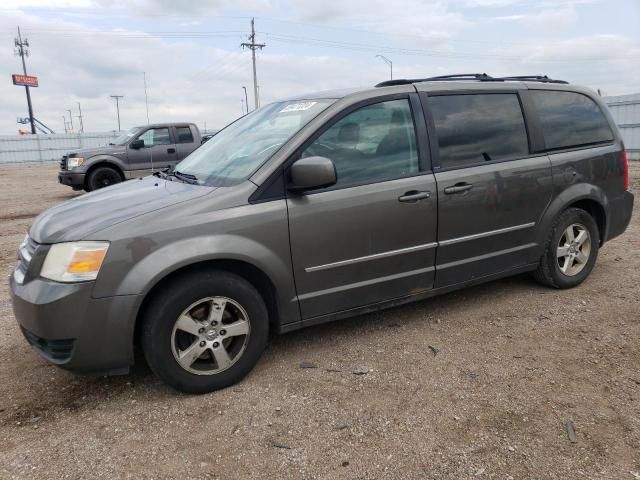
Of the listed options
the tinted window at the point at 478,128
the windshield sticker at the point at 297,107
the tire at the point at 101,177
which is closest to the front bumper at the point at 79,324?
the windshield sticker at the point at 297,107

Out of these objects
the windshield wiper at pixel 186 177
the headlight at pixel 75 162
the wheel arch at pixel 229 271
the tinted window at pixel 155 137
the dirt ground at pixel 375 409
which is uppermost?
the tinted window at pixel 155 137

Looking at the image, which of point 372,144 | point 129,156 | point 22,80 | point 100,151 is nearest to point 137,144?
point 129,156

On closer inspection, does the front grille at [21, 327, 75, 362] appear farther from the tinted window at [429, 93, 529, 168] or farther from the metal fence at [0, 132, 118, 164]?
the metal fence at [0, 132, 118, 164]

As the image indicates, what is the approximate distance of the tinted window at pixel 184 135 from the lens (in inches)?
491

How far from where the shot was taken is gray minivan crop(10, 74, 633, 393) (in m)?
2.75

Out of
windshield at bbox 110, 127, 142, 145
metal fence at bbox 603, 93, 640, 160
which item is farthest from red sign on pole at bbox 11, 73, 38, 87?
metal fence at bbox 603, 93, 640, 160

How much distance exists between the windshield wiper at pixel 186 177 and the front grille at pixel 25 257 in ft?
3.35

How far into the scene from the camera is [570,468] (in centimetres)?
229

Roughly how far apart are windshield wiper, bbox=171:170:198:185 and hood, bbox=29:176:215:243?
6 centimetres

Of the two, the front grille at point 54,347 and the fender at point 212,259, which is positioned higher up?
the fender at point 212,259

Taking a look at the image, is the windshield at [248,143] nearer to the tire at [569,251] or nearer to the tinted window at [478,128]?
the tinted window at [478,128]

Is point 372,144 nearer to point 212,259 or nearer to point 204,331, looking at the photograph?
point 212,259

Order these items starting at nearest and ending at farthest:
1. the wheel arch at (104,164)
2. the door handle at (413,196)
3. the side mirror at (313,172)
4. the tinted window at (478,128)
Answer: the side mirror at (313,172) → the door handle at (413,196) → the tinted window at (478,128) → the wheel arch at (104,164)

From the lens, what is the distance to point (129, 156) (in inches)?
470
